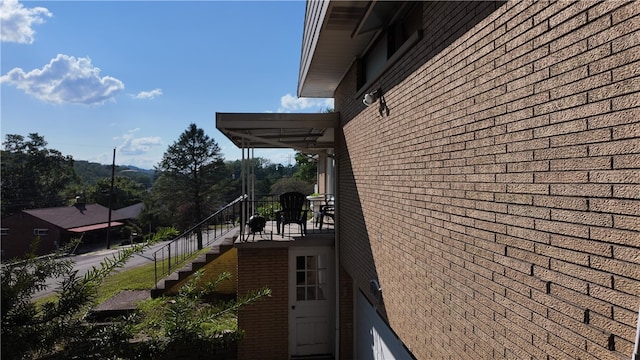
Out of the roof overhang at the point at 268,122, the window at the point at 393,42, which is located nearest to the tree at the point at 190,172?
the roof overhang at the point at 268,122

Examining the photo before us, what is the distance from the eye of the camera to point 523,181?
76.4 inches

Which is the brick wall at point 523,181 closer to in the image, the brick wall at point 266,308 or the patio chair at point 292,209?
the brick wall at point 266,308

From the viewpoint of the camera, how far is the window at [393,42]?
380 cm

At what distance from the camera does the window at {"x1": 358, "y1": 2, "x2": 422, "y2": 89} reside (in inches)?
150

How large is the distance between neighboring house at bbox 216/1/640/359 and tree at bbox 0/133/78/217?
5995cm

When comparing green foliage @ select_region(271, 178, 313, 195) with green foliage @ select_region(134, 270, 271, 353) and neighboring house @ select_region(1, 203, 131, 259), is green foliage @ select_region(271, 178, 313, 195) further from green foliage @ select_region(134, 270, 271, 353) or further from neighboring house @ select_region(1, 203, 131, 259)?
green foliage @ select_region(134, 270, 271, 353)

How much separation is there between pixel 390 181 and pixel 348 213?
8.79 feet

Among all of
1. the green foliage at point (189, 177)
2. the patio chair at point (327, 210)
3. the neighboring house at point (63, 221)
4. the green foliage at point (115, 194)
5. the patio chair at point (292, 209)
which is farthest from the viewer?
the green foliage at point (115, 194)

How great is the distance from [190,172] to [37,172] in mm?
26731

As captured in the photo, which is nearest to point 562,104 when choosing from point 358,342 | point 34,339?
point 34,339

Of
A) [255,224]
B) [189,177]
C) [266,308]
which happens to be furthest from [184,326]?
[189,177]

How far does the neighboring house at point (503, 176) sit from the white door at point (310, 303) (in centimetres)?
298

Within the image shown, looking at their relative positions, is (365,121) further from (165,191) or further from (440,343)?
(165,191)

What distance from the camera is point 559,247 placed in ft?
5.59
